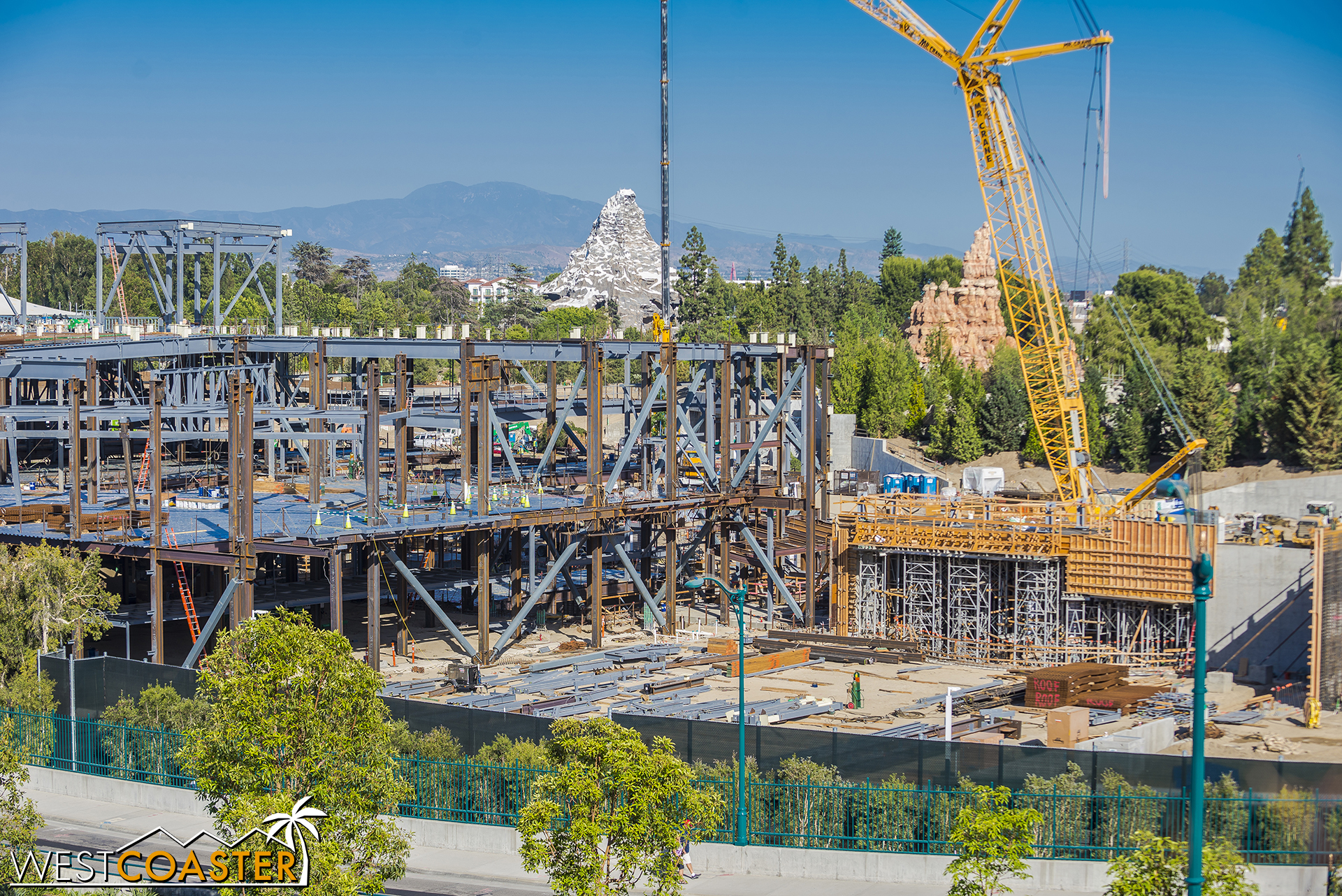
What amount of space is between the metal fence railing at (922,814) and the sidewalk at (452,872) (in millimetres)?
825

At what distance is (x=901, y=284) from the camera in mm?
174750

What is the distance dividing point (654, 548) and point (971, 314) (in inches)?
2829

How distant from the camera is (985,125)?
68625 millimetres

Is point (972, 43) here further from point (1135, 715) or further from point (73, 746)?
point (73, 746)

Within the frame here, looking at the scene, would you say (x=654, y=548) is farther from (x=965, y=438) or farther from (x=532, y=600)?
(x=965, y=438)

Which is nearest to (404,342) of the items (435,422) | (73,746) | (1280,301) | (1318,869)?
(435,422)

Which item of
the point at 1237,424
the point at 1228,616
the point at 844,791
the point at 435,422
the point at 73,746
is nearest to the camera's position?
the point at 844,791

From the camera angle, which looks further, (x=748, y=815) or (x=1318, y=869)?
(x=748, y=815)

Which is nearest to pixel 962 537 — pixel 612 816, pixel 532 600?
pixel 532 600

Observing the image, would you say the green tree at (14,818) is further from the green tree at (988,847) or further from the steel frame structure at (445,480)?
the steel frame structure at (445,480)

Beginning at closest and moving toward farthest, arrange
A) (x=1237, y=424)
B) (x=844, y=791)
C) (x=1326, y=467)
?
1. (x=844, y=791)
2. (x=1326, y=467)
3. (x=1237, y=424)

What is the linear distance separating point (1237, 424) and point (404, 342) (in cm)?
5608

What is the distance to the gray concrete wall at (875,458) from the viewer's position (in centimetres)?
9781

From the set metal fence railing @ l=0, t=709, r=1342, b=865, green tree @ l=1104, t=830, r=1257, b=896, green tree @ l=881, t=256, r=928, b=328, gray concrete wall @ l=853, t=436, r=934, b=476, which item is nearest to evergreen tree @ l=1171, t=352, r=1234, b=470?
gray concrete wall @ l=853, t=436, r=934, b=476
